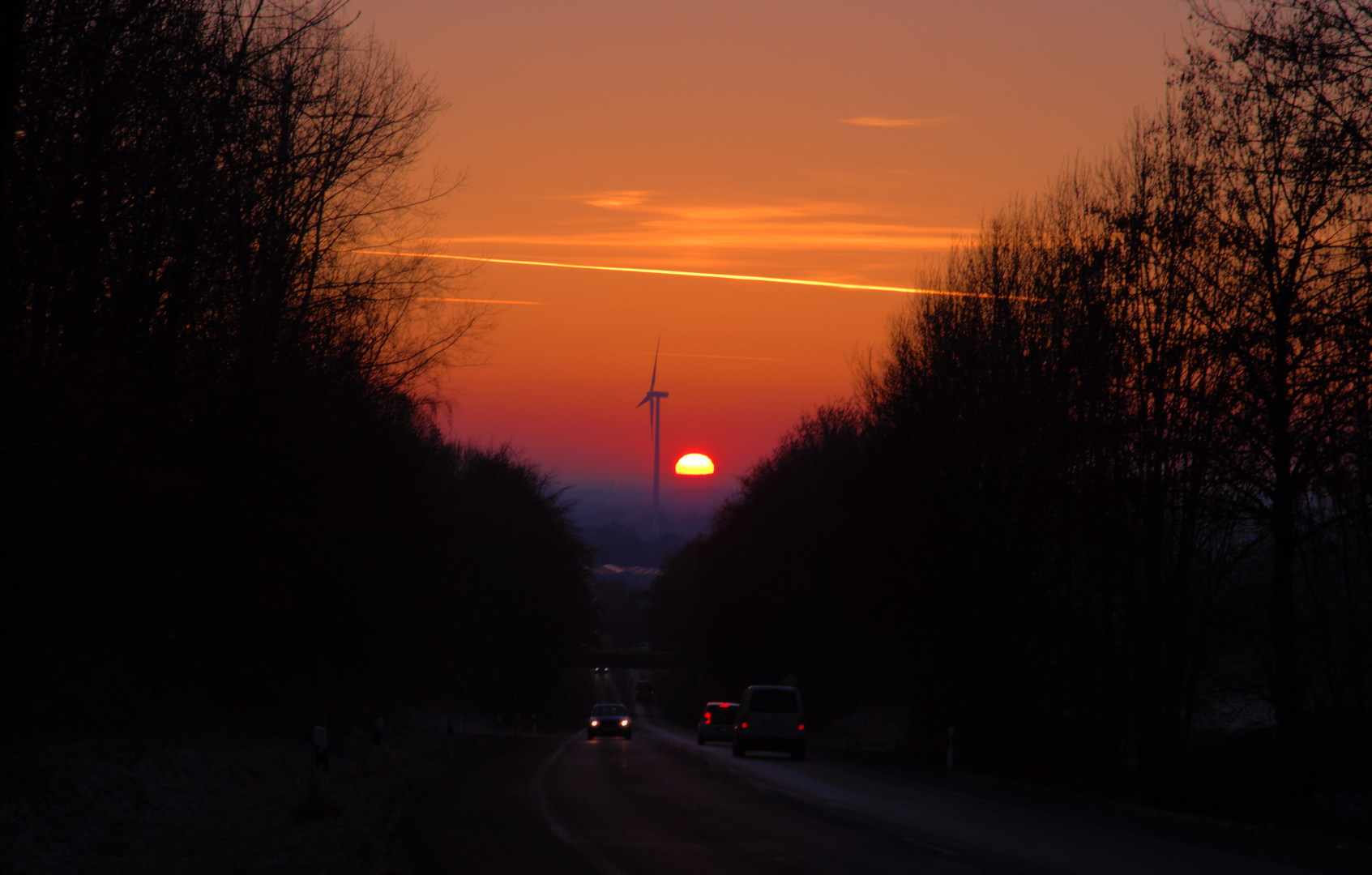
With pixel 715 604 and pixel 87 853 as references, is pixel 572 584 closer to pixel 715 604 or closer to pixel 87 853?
pixel 715 604

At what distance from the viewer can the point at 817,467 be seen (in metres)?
61.4

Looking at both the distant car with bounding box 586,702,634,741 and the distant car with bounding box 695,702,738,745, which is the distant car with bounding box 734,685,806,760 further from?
the distant car with bounding box 586,702,634,741

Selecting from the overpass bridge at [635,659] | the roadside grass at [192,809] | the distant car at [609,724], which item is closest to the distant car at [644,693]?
the overpass bridge at [635,659]

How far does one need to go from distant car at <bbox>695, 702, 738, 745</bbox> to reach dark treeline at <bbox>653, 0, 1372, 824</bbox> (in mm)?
10702

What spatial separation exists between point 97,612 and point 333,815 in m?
4.29

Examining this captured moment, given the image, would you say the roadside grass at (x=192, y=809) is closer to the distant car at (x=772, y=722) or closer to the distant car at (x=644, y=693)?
the distant car at (x=772, y=722)

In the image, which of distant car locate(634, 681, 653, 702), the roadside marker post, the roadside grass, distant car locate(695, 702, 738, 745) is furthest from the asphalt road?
distant car locate(634, 681, 653, 702)

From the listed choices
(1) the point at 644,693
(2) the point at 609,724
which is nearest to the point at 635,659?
(1) the point at 644,693

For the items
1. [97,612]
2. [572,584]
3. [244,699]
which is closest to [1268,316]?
[97,612]

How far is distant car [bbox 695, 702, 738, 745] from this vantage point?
49781mm

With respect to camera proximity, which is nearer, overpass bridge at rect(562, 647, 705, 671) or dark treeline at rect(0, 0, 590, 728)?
dark treeline at rect(0, 0, 590, 728)

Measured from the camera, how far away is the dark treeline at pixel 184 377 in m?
10.7

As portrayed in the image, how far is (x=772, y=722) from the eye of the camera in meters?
33.0

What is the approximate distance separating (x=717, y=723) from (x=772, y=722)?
18.0m
